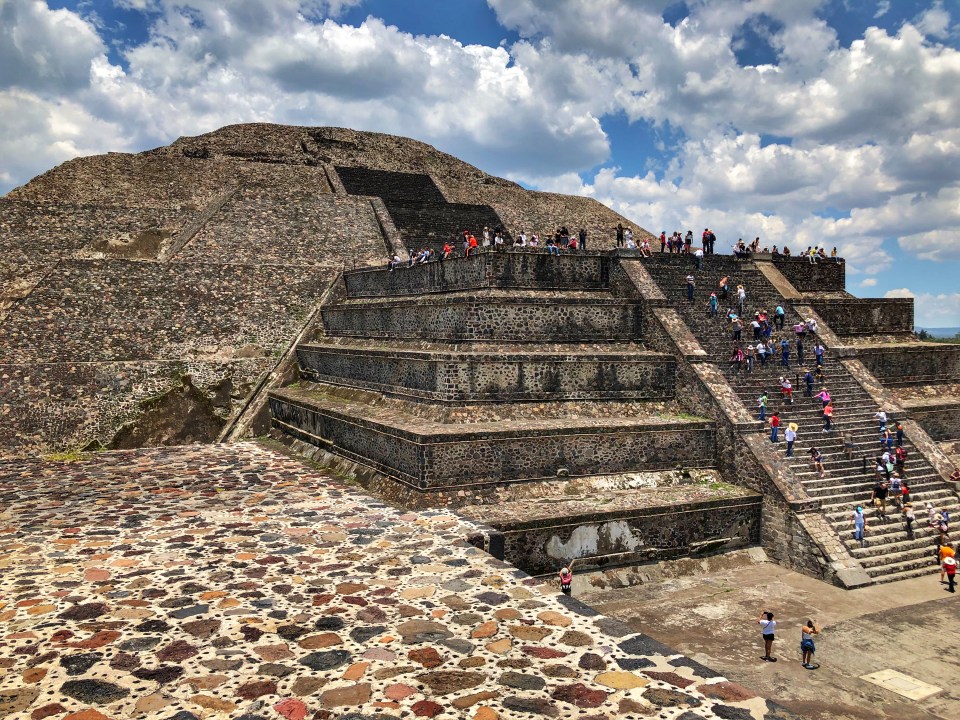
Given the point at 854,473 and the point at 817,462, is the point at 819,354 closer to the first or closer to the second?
the point at 854,473

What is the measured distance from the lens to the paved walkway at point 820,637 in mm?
7285

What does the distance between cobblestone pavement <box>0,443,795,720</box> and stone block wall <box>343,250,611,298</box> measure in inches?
218

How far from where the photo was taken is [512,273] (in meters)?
13.7

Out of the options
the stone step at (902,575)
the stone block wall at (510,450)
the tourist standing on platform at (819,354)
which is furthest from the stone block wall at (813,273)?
the stone step at (902,575)

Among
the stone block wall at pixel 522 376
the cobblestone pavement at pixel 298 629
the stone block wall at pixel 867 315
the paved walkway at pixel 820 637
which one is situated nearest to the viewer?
the cobblestone pavement at pixel 298 629

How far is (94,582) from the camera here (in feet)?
23.5

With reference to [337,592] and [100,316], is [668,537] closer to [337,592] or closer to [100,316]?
[337,592]

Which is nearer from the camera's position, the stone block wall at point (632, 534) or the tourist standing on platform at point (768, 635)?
the tourist standing on platform at point (768, 635)

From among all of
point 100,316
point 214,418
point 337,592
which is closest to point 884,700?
point 337,592

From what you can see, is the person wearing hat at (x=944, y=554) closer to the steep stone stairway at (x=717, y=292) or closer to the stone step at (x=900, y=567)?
the stone step at (x=900, y=567)

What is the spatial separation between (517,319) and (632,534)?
460cm

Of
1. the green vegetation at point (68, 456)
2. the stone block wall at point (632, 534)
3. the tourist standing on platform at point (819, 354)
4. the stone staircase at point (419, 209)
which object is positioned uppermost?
the stone staircase at point (419, 209)

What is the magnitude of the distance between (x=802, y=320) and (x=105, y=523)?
47.6ft

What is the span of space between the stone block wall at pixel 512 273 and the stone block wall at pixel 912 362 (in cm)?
743
